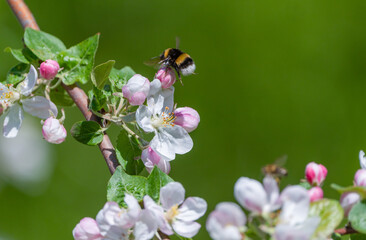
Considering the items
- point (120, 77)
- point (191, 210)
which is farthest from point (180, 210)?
point (120, 77)

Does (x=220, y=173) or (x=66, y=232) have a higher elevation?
(x=220, y=173)

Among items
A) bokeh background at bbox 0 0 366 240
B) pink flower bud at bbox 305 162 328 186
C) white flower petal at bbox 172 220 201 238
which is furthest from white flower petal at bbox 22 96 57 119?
→ bokeh background at bbox 0 0 366 240

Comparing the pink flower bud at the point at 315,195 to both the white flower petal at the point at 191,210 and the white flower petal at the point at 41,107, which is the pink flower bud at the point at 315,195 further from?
the white flower petal at the point at 41,107

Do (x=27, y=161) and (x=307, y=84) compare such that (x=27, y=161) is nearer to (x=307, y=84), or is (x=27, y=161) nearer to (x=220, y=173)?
(x=220, y=173)

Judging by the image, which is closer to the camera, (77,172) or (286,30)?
(77,172)

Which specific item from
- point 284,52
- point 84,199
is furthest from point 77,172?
point 284,52

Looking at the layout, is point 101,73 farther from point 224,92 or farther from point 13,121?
point 224,92

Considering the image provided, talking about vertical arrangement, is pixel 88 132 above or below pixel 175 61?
below
